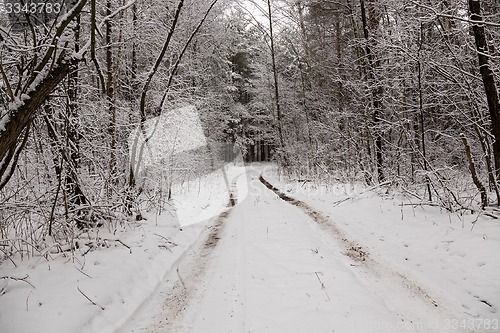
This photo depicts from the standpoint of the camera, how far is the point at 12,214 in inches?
187

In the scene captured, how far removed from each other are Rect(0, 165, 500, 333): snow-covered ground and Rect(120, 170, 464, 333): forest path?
2 cm

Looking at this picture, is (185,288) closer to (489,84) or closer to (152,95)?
(489,84)

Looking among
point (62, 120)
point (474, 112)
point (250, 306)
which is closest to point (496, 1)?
point (474, 112)

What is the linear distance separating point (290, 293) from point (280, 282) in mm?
393

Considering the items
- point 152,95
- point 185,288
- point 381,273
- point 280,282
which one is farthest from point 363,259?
point 152,95

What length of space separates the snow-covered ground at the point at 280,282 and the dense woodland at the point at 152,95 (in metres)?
0.98

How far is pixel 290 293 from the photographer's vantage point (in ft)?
13.5

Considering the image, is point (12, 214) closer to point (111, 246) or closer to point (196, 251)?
point (111, 246)

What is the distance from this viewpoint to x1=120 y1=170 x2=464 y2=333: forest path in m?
3.35

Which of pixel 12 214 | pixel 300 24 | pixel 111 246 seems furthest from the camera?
pixel 300 24

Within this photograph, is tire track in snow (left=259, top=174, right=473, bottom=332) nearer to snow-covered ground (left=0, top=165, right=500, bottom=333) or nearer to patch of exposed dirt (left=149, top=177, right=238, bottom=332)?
snow-covered ground (left=0, top=165, right=500, bottom=333)

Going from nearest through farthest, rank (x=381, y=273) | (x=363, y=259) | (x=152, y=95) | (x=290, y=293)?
(x=290, y=293)
(x=381, y=273)
(x=363, y=259)
(x=152, y=95)

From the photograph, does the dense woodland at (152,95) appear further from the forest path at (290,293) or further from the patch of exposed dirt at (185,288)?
the forest path at (290,293)

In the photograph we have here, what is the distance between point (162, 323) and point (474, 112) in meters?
8.17
